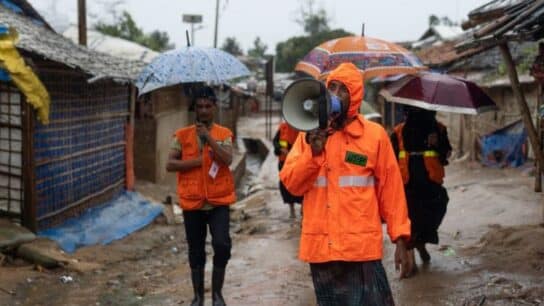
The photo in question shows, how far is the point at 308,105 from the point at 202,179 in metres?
1.95

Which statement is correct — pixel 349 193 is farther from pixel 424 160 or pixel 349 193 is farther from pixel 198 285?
pixel 424 160

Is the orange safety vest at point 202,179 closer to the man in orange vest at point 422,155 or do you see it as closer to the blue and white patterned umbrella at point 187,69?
the blue and white patterned umbrella at point 187,69

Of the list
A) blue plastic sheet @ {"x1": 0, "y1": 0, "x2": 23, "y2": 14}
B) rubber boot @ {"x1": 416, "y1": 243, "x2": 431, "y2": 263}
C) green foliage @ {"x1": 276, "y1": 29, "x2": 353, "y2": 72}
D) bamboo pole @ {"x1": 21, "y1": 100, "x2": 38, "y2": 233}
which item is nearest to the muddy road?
rubber boot @ {"x1": 416, "y1": 243, "x2": 431, "y2": 263}

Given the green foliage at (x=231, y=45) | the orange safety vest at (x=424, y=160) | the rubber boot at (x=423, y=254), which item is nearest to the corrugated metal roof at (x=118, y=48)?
the rubber boot at (x=423, y=254)

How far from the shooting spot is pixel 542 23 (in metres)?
5.26

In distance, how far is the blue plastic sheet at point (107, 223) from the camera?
903 cm

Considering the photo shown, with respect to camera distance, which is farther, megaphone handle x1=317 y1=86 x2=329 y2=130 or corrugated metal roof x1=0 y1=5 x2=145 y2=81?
corrugated metal roof x1=0 y1=5 x2=145 y2=81

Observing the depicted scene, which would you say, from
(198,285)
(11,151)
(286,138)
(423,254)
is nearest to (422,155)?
(423,254)

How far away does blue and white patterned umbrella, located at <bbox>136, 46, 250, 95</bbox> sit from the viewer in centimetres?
583

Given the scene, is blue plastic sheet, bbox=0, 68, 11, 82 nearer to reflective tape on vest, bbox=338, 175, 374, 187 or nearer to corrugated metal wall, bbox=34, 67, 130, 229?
corrugated metal wall, bbox=34, 67, 130, 229

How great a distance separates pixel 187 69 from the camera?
19.3 feet

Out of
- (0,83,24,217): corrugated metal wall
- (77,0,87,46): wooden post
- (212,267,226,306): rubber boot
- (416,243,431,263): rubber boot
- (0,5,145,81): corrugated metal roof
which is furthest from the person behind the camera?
(77,0,87,46): wooden post

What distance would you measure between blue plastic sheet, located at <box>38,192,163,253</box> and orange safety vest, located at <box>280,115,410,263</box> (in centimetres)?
586

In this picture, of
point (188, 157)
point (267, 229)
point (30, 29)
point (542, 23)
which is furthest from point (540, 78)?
point (30, 29)
